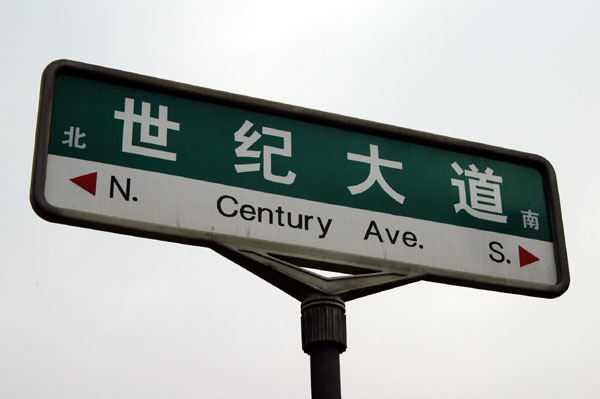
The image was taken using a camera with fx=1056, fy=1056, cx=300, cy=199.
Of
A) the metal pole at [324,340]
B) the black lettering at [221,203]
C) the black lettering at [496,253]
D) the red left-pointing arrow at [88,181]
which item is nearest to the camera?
the metal pole at [324,340]

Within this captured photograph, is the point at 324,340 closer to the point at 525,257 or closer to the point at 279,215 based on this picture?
the point at 279,215

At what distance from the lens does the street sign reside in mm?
3550

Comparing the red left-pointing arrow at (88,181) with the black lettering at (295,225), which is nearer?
the red left-pointing arrow at (88,181)

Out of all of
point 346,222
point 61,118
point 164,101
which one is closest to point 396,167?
point 346,222

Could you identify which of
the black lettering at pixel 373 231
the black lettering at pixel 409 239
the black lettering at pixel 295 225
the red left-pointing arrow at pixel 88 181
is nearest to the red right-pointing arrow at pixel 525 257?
the black lettering at pixel 409 239

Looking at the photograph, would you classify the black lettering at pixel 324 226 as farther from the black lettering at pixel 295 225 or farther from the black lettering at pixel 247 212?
the black lettering at pixel 247 212

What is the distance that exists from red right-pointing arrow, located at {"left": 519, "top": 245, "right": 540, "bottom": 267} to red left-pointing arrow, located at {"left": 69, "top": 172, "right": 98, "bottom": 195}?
1.62 metres

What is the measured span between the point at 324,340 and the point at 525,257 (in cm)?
106

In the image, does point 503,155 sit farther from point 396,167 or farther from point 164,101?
point 164,101

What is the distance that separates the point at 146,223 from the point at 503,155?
1579 mm

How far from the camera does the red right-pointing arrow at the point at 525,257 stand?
13.2 feet

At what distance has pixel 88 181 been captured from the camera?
3.53 m

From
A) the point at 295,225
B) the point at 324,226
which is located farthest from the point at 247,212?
the point at 324,226

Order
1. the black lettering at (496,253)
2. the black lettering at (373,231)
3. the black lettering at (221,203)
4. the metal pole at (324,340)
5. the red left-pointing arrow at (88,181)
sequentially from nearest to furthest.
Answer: the metal pole at (324,340) → the red left-pointing arrow at (88,181) → the black lettering at (221,203) → the black lettering at (373,231) → the black lettering at (496,253)
